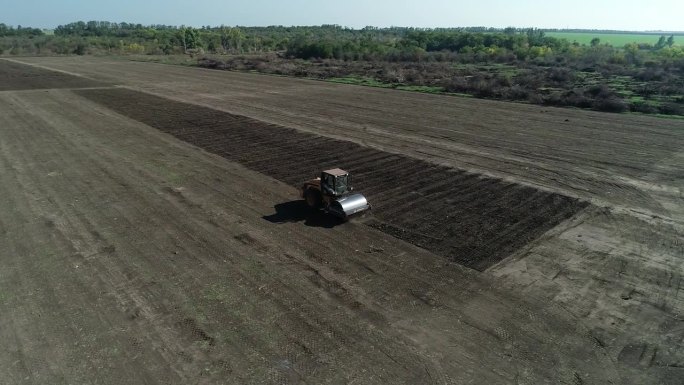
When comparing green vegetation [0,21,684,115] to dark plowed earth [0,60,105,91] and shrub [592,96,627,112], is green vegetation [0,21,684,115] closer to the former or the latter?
shrub [592,96,627,112]

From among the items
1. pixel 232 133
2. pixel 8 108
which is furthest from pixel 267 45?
pixel 232 133

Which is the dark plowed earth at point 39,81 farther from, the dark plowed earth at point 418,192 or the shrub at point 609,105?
the shrub at point 609,105

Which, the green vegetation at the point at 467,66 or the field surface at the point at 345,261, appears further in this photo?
the green vegetation at the point at 467,66

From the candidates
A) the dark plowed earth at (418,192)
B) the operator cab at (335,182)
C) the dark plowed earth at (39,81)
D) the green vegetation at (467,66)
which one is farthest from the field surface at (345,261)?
the dark plowed earth at (39,81)

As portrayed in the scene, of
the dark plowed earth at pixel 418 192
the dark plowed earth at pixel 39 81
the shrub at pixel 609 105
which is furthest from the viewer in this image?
the dark plowed earth at pixel 39 81

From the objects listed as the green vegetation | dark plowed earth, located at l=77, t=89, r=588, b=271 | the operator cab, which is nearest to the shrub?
the green vegetation

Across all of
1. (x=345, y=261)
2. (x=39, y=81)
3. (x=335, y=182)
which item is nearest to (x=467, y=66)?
(x=39, y=81)

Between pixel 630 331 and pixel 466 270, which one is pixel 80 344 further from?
pixel 630 331
